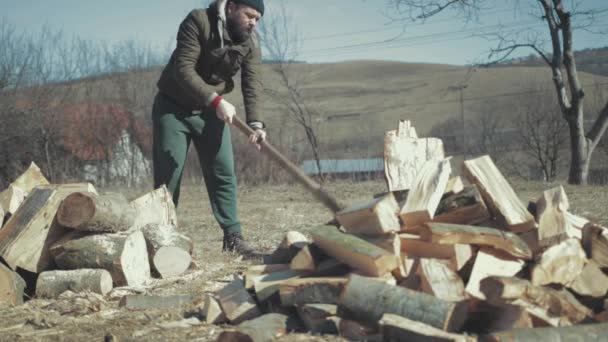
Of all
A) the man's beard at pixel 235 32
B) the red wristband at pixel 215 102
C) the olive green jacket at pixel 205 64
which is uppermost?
the man's beard at pixel 235 32

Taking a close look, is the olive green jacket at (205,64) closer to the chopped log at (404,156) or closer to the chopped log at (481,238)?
the chopped log at (404,156)

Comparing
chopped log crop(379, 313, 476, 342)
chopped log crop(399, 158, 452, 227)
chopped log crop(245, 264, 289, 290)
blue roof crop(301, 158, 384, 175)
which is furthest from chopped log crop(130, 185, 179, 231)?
blue roof crop(301, 158, 384, 175)

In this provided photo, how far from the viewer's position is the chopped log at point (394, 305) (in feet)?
7.96

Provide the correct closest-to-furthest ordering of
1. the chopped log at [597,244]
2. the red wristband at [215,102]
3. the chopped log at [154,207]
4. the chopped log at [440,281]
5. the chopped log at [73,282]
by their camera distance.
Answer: the chopped log at [440,281]
the chopped log at [597,244]
the chopped log at [73,282]
the red wristband at [215,102]
the chopped log at [154,207]

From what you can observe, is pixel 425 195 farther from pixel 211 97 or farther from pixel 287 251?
pixel 211 97

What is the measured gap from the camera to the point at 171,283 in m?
4.02

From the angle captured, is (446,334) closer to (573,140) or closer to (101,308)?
(101,308)

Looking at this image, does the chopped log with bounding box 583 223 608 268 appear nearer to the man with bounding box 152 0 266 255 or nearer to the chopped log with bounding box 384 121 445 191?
the chopped log with bounding box 384 121 445 191

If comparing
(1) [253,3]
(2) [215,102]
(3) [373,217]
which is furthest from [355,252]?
(1) [253,3]

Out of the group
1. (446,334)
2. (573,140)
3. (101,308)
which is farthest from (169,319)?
(573,140)

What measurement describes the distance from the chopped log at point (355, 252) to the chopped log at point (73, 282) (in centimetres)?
160

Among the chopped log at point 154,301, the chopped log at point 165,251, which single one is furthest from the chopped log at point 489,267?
the chopped log at point 165,251

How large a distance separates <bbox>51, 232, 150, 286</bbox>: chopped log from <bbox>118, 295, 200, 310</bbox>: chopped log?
0.57 meters

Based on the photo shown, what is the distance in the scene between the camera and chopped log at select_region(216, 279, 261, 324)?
2.90 meters
